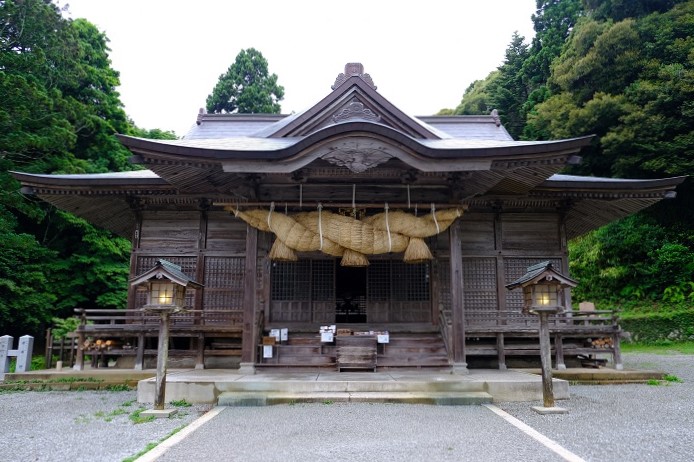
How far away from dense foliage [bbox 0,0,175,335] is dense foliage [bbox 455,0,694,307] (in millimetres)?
23336

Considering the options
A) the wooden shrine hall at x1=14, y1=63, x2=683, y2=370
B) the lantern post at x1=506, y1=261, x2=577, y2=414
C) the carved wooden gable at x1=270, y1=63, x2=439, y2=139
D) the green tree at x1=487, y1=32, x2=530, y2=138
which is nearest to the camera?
the lantern post at x1=506, y1=261, x2=577, y2=414

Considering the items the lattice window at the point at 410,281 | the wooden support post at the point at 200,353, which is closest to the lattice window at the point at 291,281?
the wooden support post at the point at 200,353

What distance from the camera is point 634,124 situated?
21.1 metres

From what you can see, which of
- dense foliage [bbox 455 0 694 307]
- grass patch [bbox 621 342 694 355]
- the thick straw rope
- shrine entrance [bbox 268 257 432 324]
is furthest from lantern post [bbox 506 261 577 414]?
dense foliage [bbox 455 0 694 307]

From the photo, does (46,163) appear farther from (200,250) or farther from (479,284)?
(479,284)

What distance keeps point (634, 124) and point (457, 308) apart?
1778 cm

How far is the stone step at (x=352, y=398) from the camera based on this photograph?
7094 millimetres

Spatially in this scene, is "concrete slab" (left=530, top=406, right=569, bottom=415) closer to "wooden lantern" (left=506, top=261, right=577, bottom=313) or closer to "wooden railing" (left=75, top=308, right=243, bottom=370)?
"wooden lantern" (left=506, top=261, right=577, bottom=313)

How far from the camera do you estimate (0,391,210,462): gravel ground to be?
16.0 ft

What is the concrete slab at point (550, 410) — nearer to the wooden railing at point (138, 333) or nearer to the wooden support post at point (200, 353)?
the wooden railing at point (138, 333)

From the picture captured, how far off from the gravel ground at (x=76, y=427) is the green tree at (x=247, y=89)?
32917 mm

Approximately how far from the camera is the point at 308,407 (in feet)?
22.6

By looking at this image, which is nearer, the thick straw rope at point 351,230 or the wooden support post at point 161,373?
the wooden support post at point 161,373

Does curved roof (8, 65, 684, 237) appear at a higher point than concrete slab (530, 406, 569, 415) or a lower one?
higher
